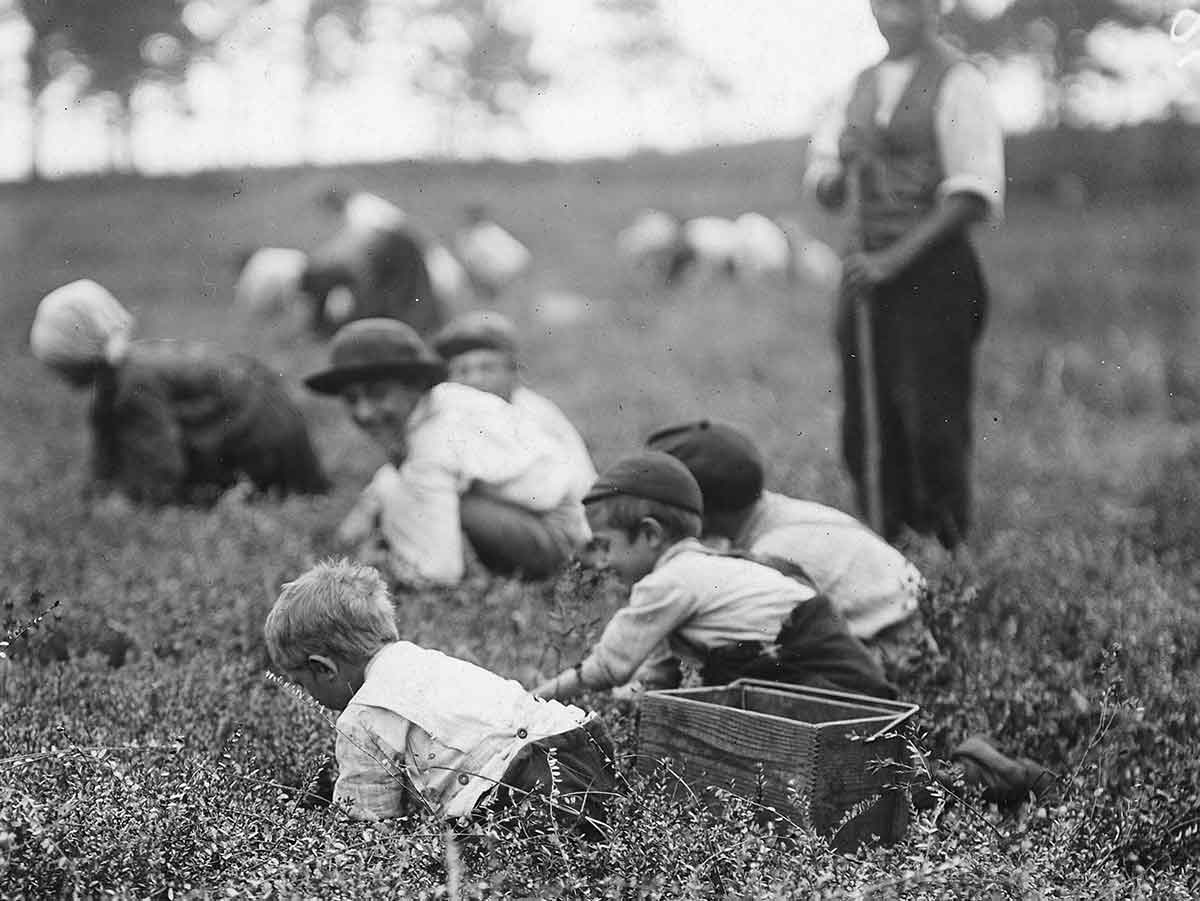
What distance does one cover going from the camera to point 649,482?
12.3 ft

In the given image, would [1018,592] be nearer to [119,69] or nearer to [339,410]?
[339,410]

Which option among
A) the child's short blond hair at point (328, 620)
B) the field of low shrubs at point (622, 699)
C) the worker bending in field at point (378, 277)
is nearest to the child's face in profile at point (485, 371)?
the field of low shrubs at point (622, 699)

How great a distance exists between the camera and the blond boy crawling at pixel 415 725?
9.85 feet

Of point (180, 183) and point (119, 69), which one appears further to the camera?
point (180, 183)

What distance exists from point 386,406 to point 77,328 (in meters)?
1.80

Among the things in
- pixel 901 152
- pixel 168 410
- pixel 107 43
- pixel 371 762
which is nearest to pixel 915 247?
pixel 901 152

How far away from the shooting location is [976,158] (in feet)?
18.0

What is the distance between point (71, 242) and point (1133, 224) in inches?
633

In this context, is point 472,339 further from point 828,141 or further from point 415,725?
point 415,725

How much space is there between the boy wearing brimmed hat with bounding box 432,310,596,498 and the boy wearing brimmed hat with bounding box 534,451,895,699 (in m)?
2.23

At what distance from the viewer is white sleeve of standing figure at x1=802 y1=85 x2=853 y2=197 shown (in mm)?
5816

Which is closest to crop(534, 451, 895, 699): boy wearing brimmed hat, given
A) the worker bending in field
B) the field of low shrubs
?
the field of low shrubs

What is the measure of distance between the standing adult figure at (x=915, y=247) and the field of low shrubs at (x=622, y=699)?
0.42 metres

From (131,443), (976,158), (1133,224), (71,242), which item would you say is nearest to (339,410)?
(131,443)
